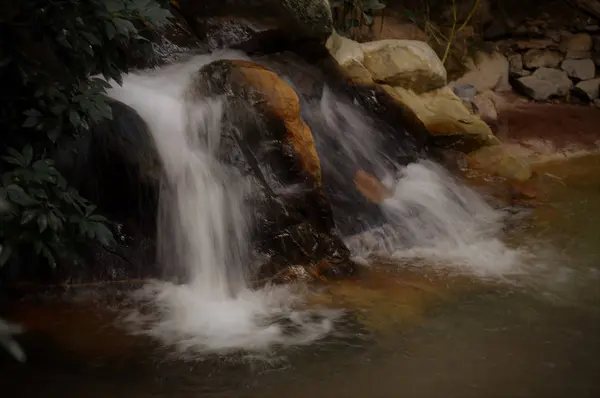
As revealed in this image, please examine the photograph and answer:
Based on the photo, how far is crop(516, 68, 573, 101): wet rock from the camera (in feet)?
27.4

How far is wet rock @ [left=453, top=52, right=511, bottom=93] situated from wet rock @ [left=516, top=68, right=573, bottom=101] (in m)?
0.23

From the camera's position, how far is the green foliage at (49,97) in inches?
98.8

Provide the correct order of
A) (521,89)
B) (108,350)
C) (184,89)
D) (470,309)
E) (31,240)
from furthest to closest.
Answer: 1. (521,89)
2. (184,89)
3. (470,309)
4. (108,350)
5. (31,240)

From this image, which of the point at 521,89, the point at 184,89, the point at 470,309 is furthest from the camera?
the point at 521,89

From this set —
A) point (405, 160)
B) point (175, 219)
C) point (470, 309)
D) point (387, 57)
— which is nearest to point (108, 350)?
point (175, 219)

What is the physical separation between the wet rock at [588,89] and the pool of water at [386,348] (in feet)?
16.1

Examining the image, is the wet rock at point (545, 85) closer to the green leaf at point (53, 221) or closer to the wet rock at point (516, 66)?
the wet rock at point (516, 66)

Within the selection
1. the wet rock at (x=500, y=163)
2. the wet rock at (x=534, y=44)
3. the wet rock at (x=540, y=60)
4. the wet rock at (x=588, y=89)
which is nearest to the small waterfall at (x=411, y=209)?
the wet rock at (x=500, y=163)

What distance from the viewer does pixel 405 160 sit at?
18.4ft

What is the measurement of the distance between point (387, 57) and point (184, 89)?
2.26 metres

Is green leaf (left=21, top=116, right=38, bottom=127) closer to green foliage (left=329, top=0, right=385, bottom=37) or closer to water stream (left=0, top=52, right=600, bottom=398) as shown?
water stream (left=0, top=52, right=600, bottom=398)

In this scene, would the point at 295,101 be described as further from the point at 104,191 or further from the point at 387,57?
the point at 387,57

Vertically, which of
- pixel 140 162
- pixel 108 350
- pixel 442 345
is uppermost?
pixel 140 162

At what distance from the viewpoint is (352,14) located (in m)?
7.21
